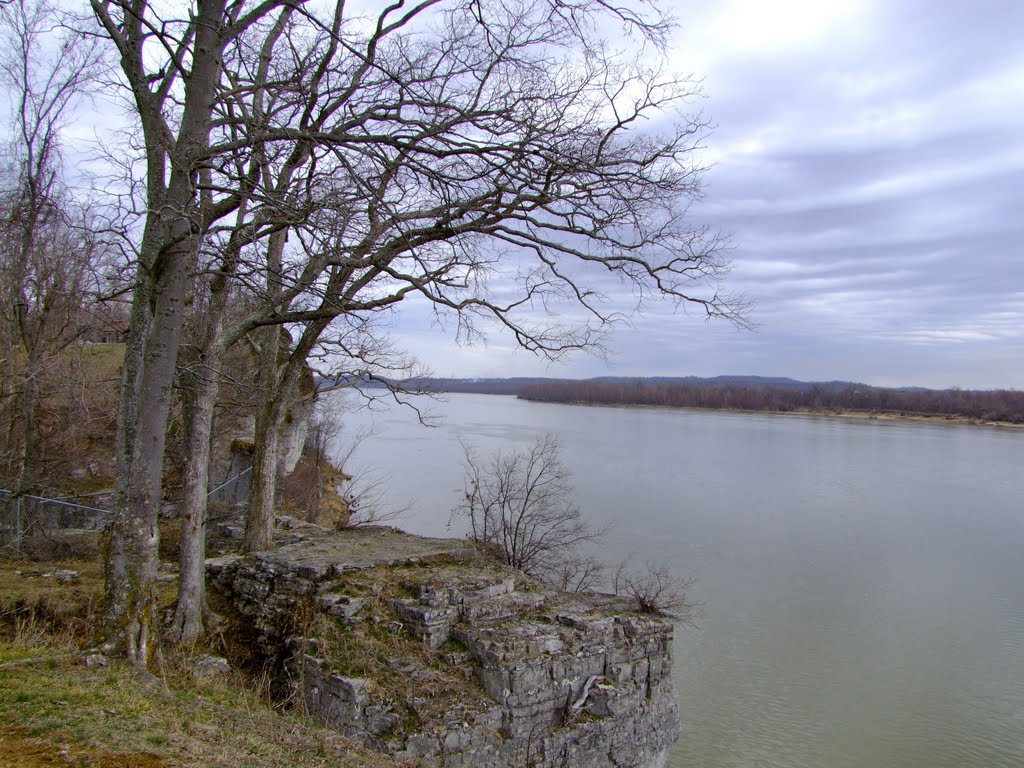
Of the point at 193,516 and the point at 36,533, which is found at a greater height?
the point at 193,516

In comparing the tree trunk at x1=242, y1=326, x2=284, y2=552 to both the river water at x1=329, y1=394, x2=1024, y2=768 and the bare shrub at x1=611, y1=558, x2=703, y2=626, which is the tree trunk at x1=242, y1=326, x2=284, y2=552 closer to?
the river water at x1=329, y1=394, x2=1024, y2=768

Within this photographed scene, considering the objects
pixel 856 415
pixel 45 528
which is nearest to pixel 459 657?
pixel 45 528

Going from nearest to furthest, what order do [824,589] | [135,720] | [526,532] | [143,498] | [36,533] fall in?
[135,720] < [143,498] < [36,533] < [824,589] < [526,532]

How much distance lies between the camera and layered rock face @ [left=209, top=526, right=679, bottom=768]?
22.0ft

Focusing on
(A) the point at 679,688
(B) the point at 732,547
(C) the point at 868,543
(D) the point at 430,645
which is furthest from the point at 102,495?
(C) the point at 868,543

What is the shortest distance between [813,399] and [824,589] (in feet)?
264

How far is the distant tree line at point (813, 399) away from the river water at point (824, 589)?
47137 mm

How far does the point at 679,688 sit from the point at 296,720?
7763mm

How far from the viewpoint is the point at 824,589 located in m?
16.2

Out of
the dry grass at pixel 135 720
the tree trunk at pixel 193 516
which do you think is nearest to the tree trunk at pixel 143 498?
the dry grass at pixel 135 720

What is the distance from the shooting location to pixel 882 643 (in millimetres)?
13617

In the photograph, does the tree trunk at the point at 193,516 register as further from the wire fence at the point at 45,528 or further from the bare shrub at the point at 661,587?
the bare shrub at the point at 661,587

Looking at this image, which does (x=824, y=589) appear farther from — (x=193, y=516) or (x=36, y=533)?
(x=36, y=533)

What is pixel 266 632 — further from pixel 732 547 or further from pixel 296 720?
pixel 732 547
